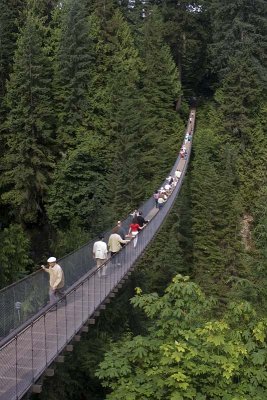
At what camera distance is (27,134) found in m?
28.7

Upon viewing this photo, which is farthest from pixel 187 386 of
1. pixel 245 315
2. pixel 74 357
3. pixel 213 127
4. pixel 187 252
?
pixel 213 127

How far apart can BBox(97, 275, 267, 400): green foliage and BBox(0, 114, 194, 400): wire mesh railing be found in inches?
35.5

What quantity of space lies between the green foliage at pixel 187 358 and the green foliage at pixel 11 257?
9.92 metres

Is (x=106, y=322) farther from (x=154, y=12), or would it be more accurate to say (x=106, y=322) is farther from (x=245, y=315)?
(x=154, y=12)

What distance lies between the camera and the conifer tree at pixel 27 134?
28.2 m

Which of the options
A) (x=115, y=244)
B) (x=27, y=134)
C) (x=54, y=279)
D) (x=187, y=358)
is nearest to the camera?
(x=187, y=358)

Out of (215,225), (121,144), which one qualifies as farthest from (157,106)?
(215,225)

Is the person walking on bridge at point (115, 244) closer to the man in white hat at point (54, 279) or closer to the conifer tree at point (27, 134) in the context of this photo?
the man in white hat at point (54, 279)

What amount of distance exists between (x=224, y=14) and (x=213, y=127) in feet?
26.3

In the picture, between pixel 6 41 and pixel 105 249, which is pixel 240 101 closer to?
pixel 6 41

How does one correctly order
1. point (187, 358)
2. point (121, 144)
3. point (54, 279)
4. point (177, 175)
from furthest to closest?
point (121, 144)
point (177, 175)
point (54, 279)
point (187, 358)

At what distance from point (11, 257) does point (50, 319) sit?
36.4ft

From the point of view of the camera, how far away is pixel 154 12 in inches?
1634

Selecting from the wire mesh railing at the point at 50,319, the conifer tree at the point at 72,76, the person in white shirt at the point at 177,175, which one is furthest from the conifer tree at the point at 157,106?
the wire mesh railing at the point at 50,319
